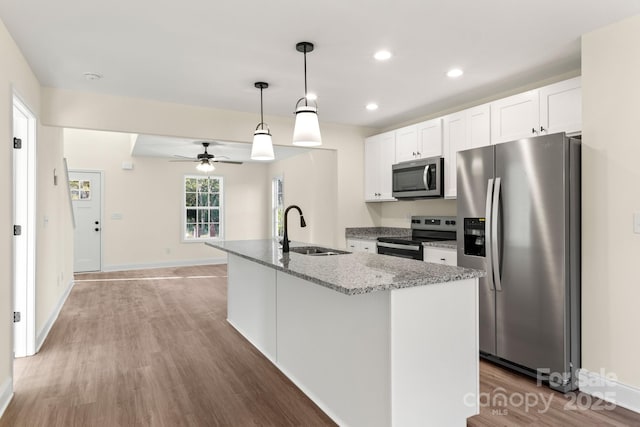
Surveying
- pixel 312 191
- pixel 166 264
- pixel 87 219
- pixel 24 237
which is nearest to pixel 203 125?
pixel 24 237

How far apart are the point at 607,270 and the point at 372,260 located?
1.50 meters

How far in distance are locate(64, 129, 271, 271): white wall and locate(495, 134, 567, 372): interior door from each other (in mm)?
7145

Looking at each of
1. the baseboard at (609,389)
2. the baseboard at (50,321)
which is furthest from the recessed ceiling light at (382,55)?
the baseboard at (50,321)

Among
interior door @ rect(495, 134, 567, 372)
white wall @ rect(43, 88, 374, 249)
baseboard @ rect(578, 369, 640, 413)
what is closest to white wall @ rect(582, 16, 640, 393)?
baseboard @ rect(578, 369, 640, 413)

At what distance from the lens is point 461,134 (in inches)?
158

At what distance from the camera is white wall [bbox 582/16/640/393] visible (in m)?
2.41

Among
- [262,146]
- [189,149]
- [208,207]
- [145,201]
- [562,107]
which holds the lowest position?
[208,207]

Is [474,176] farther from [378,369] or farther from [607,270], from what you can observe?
[378,369]

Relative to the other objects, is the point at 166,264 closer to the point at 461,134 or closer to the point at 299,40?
the point at 461,134

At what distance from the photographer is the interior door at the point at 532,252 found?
261cm

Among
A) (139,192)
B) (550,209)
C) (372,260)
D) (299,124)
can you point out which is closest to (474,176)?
(550,209)

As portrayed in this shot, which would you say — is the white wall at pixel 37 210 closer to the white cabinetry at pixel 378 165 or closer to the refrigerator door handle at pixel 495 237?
the refrigerator door handle at pixel 495 237

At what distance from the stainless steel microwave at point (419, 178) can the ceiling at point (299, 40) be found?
0.73 metres

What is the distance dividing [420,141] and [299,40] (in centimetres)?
221
